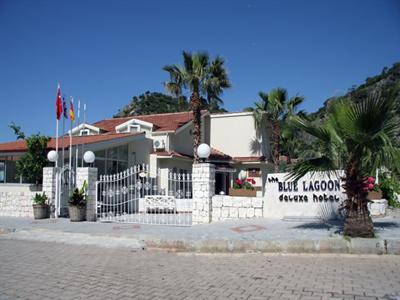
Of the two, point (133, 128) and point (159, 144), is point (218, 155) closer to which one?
point (159, 144)

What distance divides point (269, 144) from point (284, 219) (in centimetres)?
1755

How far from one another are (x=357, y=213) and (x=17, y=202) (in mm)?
13866

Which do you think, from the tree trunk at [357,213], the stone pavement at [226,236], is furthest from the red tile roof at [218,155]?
the tree trunk at [357,213]

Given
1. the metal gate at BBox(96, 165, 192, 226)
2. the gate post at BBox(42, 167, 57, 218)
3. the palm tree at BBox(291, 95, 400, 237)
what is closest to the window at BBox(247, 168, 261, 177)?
the metal gate at BBox(96, 165, 192, 226)

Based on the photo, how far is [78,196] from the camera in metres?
14.7

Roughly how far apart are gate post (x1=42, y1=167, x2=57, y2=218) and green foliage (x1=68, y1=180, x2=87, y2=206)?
60.2 inches

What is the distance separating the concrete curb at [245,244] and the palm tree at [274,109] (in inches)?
698

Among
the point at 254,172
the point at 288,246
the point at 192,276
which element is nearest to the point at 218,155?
the point at 254,172

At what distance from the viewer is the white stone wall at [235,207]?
13.2 m

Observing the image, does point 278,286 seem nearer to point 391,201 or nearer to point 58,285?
point 58,285

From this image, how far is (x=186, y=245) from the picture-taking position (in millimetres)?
9461

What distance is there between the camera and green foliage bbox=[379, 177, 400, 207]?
13949mm

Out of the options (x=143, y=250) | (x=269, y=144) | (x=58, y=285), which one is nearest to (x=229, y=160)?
(x=269, y=144)

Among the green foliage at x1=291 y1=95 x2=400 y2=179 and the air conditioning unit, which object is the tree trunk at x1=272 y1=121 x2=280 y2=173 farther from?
the green foliage at x1=291 y1=95 x2=400 y2=179
